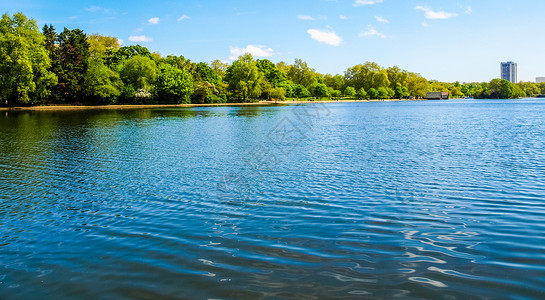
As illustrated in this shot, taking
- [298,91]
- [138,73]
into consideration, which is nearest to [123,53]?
[138,73]

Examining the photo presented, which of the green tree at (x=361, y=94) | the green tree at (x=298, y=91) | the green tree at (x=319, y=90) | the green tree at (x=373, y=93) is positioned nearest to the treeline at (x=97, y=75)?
the green tree at (x=298, y=91)

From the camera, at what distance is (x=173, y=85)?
94.8 m

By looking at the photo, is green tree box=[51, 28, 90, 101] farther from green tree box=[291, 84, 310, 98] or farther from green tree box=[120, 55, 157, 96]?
green tree box=[291, 84, 310, 98]

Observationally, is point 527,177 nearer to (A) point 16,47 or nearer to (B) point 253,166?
(B) point 253,166

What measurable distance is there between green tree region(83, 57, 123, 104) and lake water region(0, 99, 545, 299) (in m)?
67.3

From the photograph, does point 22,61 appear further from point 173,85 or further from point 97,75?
point 173,85

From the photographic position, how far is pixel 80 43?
3292 inches

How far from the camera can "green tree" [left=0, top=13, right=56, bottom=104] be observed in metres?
65.8

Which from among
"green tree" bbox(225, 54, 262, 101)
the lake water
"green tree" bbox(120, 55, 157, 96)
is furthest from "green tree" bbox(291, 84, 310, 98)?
the lake water

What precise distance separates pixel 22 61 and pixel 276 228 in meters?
71.7

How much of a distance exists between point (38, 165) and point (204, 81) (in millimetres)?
98694

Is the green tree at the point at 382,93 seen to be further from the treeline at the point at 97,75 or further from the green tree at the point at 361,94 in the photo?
the treeline at the point at 97,75

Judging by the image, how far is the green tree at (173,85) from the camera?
94125 millimetres

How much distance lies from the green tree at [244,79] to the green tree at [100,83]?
3759 centimetres
